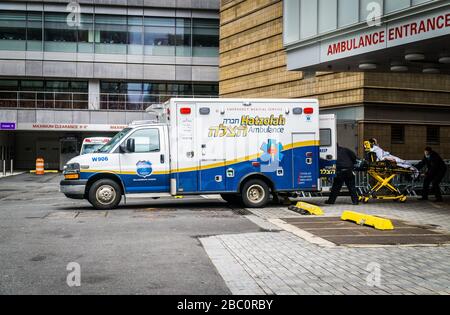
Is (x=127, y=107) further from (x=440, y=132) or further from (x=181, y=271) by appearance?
(x=181, y=271)

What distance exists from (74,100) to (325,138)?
3250 cm

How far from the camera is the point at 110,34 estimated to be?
46906mm

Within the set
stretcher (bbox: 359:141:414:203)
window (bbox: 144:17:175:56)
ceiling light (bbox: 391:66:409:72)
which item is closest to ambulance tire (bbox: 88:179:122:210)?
stretcher (bbox: 359:141:414:203)

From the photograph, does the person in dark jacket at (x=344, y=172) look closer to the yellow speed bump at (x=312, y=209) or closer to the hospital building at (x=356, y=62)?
the yellow speed bump at (x=312, y=209)

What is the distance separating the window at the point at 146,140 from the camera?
49.8 ft

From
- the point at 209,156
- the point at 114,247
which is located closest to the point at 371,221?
the point at 209,156

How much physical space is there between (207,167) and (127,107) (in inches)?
1229

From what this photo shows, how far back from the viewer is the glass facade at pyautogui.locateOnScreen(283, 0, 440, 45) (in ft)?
48.3

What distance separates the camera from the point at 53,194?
21.7 metres

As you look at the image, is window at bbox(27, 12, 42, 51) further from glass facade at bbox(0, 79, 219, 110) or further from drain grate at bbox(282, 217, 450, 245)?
drain grate at bbox(282, 217, 450, 245)

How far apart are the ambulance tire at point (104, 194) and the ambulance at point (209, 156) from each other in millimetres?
26

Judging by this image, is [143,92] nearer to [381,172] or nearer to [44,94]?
[44,94]

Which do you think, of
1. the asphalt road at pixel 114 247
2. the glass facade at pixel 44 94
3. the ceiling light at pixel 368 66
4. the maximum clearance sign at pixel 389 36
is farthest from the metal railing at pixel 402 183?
the glass facade at pixel 44 94
